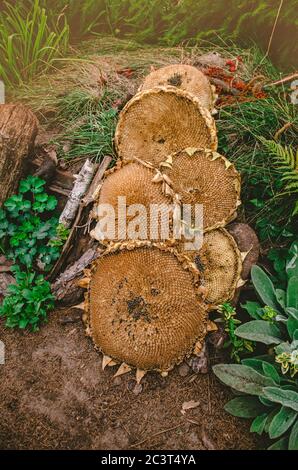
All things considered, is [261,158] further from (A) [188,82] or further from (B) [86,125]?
(B) [86,125]

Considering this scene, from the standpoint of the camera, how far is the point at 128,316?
240 centimetres

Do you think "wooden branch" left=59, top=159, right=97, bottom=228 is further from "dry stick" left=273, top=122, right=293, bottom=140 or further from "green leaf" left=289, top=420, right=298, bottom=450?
"green leaf" left=289, top=420, right=298, bottom=450

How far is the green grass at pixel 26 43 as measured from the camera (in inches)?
149

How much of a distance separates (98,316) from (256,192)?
1.43 meters

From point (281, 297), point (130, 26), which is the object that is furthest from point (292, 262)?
point (130, 26)

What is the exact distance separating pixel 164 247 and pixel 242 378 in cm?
85

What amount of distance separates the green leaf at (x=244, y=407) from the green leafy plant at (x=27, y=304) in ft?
4.21

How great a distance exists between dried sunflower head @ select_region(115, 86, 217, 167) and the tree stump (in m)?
0.73

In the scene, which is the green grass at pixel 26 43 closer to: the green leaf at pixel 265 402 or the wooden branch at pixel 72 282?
the wooden branch at pixel 72 282

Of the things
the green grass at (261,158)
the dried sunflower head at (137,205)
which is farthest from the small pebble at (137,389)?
the green grass at (261,158)

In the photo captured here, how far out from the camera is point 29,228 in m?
2.96

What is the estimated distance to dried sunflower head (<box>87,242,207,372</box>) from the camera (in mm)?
2357
